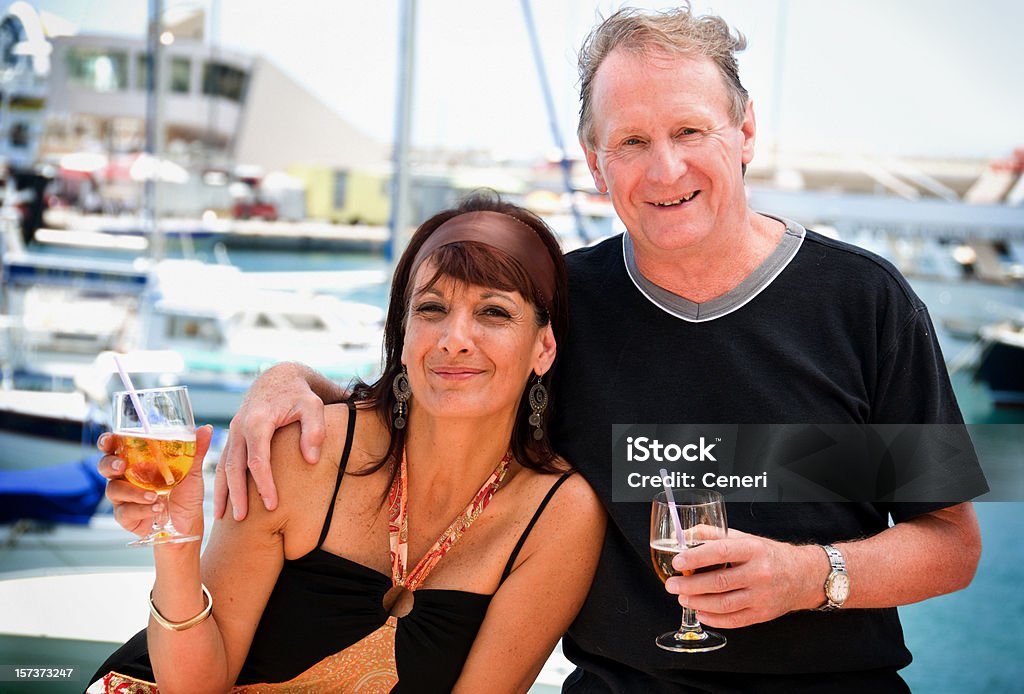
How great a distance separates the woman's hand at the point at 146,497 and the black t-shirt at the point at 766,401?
0.68 m

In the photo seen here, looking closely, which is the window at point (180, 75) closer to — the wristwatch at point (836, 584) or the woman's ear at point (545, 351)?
the woman's ear at point (545, 351)

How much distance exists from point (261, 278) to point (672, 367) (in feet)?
36.9

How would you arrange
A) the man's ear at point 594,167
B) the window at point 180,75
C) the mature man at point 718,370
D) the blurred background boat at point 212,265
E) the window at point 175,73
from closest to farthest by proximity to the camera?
the mature man at point 718,370, the man's ear at point 594,167, the blurred background boat at point 212,265, the window at point 175,73, the window at point 180,75

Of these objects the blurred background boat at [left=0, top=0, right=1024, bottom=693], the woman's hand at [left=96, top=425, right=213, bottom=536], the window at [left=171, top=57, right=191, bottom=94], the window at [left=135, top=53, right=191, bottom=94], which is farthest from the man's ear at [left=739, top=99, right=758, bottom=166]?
the window at [left=171, top=57, right=191, bottom=94]

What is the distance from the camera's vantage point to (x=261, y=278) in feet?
41.3

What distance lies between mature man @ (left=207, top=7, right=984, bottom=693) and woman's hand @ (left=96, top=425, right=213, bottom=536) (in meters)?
0.13

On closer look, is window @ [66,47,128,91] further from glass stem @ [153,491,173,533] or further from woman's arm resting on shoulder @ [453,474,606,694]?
woman's arm resting on shoulder @ [453,474,606,694]

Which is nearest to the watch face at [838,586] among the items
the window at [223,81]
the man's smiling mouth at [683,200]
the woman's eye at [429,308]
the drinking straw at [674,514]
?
the drinking straw at [674,514]

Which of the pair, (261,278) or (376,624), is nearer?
(376,624)

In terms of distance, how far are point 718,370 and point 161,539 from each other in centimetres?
99

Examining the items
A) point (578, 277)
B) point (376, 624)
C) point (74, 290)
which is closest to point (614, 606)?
point (376, 624)

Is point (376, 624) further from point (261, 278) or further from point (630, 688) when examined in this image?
point (261, 278)

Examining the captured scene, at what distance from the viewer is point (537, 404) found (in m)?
1.95

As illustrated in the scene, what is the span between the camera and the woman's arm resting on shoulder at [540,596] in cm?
180
